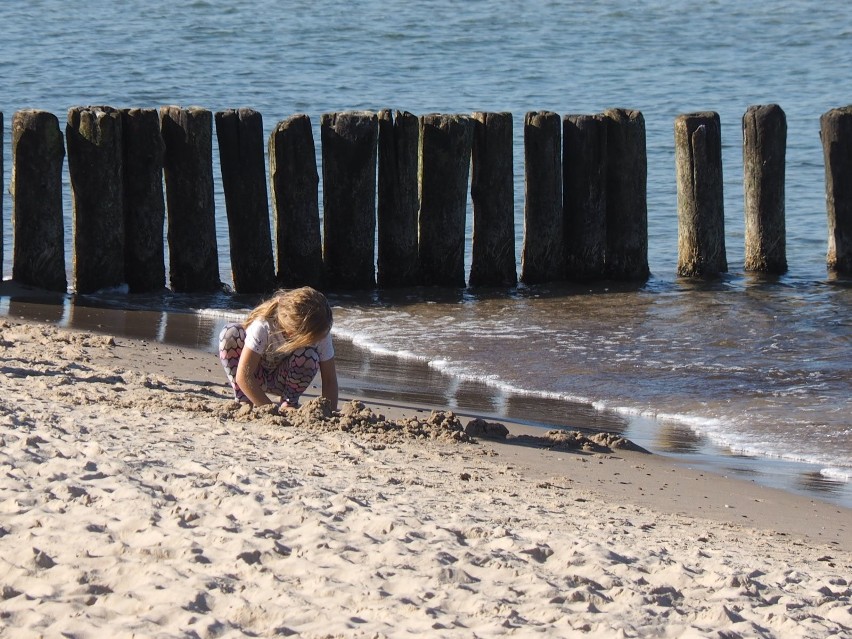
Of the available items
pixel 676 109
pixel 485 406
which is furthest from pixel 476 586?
pixel 676 109

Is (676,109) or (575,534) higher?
(676,109)

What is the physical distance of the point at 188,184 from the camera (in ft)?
32.0

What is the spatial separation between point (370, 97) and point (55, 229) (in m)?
12.7

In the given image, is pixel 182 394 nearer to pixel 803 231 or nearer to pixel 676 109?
pixel 803 231

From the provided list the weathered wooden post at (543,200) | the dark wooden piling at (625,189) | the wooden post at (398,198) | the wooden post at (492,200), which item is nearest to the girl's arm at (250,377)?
the wooden post at (398,198)

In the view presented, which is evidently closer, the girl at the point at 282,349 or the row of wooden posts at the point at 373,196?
the girl at the point at 282,349

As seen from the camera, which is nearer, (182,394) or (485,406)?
(182,394)

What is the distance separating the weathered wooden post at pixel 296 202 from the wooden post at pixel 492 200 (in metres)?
1.36

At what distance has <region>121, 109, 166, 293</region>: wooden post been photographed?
960 cm

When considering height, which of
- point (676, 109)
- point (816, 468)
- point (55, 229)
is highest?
point (676, 109)

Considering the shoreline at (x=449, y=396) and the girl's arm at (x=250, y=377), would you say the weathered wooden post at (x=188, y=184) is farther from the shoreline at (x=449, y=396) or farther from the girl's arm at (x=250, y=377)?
the girl's arm at (x=250, y=377)

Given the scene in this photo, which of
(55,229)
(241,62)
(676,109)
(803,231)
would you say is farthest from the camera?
(241,62)

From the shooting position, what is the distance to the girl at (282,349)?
5730 mm

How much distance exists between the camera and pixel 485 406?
23.2 feet
